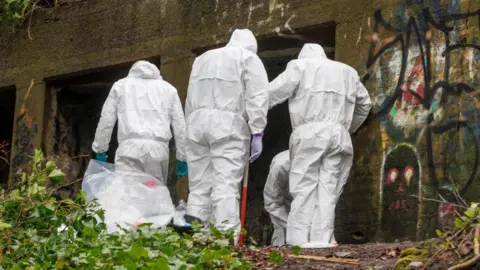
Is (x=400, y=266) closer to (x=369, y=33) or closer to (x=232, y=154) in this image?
(x=232, y=154)

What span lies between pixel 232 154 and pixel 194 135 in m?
0.41

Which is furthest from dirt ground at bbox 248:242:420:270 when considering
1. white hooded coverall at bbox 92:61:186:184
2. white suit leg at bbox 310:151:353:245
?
white hooded coverall at bbox 92:61:186:184

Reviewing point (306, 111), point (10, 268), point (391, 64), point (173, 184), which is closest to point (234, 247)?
point (10, 268)

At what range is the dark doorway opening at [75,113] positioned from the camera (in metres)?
13.7

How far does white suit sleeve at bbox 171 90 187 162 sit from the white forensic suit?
839 mm

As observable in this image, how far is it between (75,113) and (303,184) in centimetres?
581

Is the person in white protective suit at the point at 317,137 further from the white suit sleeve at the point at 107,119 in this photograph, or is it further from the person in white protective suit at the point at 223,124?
the white suit sleeve at the point at 107,119

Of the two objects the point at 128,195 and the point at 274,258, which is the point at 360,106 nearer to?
the point at 128,195

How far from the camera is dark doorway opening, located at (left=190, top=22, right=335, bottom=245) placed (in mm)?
11594

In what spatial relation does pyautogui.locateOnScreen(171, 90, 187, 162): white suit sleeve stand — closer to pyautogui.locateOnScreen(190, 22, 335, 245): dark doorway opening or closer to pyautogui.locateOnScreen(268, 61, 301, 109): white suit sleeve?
pyautogui.locateOnScreen(268, 61, 301, 109): white suit sleeve

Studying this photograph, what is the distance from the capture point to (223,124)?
9.46m

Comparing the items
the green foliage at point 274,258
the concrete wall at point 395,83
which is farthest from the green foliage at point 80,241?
the concrete wall at point 395,83

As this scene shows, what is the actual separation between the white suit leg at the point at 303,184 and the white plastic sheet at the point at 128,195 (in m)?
1.22

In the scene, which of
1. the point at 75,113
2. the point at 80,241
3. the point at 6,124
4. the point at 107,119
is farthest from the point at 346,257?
the point at 6,124
